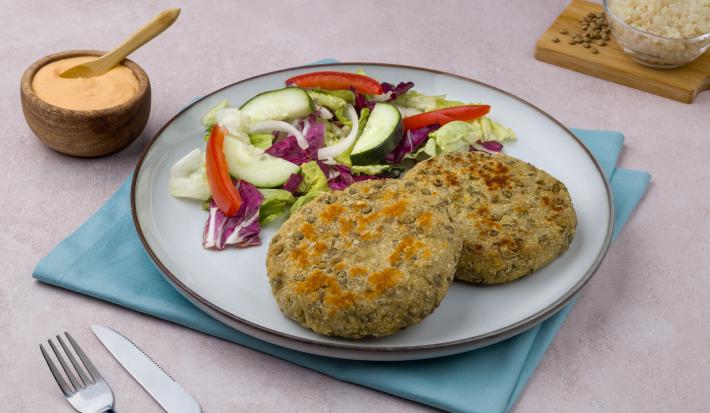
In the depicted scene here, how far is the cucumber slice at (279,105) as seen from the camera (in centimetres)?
511

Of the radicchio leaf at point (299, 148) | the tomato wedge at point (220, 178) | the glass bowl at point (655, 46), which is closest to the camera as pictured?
the tomato wedge at point (220, 178)

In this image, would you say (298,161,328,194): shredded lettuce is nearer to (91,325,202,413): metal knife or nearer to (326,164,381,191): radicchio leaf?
(326,164,381,191): radicchio leaf

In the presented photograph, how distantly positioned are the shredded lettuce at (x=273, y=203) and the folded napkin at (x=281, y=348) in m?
0.64

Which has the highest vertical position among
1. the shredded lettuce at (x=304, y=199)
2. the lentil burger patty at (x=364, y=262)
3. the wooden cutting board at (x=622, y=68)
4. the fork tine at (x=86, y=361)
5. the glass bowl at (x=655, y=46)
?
the lentil burger patty at (x=364, y=262)

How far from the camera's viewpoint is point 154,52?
6641 millimetres

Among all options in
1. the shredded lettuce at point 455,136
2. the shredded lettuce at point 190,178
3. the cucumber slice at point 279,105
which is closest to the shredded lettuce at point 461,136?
the shredded lettuce at point 455,136

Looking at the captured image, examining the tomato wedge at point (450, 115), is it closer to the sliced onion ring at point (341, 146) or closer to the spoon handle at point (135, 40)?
the sliced onion ring at point (341, 146)

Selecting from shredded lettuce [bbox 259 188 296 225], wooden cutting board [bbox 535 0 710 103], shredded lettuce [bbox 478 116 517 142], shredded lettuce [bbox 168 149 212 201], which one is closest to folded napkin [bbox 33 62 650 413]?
shredded lettuce [bbox 168 149 212 201]

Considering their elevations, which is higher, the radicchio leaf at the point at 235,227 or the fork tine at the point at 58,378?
the fork tine at the point at 58,378

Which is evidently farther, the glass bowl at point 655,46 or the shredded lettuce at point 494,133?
the glass bowl at point 655,46

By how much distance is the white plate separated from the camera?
373 centimetres

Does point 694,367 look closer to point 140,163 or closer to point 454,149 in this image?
point 454,149

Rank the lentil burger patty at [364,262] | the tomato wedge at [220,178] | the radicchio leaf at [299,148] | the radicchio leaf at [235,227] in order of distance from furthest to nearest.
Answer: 1. the radicchio leaf at [299,148]
2. the tomato wedge at [220,178]
3. the radicchio leaf at [235,227]
4. the lentil burger patty at [364,262]

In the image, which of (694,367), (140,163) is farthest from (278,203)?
(694,367)
